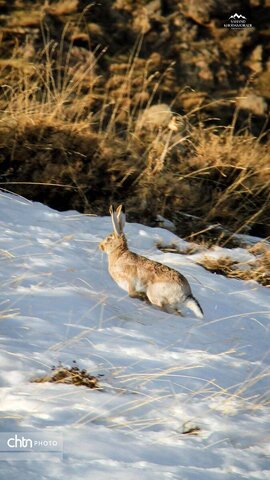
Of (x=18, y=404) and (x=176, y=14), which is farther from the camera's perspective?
(x=176, y=14)

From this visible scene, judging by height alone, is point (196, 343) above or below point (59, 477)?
below

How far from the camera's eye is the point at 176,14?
551 inches

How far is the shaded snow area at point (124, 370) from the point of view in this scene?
3.47m

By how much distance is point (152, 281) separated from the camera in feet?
17.1

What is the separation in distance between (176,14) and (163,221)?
7.63 metres

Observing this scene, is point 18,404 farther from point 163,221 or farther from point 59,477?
point 163,221

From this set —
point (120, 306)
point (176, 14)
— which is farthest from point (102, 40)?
point (120, 306)

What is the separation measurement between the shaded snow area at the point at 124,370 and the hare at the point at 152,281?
8 centimetres

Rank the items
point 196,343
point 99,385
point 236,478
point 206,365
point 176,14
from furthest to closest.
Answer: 1. point 176,14
2. point 196,343
3. point 206,365
4. point 99,385
5. point 236,478

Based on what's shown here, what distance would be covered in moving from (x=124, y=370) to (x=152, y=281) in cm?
117

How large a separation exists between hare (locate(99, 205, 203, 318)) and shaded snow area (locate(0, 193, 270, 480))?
8 centimetres

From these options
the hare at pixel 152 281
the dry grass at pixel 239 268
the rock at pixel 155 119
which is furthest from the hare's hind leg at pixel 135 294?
the rock at pixel 155 119

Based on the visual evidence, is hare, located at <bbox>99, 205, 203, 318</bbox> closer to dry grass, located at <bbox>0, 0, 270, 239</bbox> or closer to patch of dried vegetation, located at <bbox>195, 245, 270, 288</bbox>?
patch of dried vegetation, located at <bbox>195, 245, 270, 288</bbox>

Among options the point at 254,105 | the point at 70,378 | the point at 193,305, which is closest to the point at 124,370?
the point at 70,378
